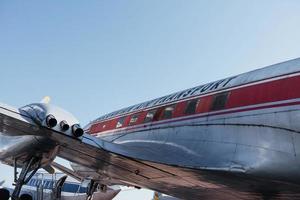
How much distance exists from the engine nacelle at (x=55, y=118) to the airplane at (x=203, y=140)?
2cm

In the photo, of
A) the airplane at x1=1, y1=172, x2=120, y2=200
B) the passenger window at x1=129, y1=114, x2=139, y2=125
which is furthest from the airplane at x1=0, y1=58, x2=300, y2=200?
the airplane at x1=1, y1=172, x2=120, y2=200

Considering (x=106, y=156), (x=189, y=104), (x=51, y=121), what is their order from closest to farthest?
(x=51, y=121), (x=106, y=156), (x=189, y=104)

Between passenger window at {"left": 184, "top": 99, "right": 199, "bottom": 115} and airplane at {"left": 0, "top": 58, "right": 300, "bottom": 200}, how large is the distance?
0.04 metres

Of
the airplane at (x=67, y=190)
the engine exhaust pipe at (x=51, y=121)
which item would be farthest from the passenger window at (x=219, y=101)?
the airplane at (x=67, y=190)

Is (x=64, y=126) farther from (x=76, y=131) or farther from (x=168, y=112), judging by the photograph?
(x=168, y=112)

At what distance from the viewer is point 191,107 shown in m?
8.80

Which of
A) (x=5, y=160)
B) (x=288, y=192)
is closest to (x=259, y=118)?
(x=288, y=192)

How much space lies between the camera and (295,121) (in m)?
5.70

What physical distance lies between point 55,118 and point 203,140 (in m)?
3.45

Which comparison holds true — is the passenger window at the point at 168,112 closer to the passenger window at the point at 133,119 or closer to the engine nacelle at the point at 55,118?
the passenger window at the point at 133,119

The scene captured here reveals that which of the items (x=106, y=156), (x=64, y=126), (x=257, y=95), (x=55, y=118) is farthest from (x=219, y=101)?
(x=55, y=118)

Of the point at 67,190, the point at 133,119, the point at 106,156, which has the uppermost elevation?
the point at 133,119

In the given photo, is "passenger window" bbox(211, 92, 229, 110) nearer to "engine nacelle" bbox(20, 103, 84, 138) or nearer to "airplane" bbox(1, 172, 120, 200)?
"engine nacelle" bbox(20, 103, 84, 138)

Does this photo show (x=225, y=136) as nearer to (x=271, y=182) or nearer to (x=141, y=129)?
(x=271, y=182)
